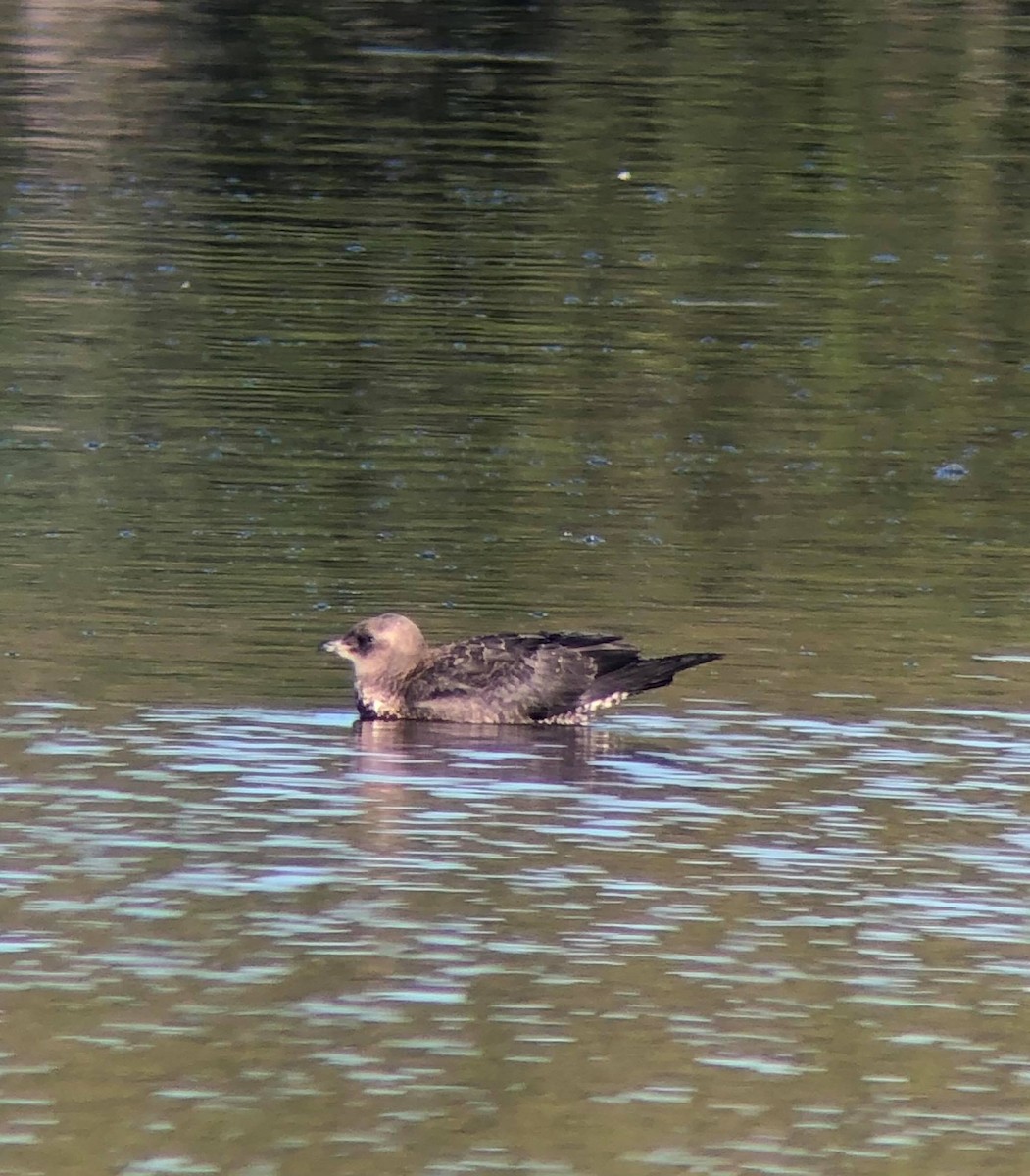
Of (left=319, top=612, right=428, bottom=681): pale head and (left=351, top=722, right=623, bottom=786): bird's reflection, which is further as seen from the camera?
(left=319, top=612, right=428, bottom=681): pale head

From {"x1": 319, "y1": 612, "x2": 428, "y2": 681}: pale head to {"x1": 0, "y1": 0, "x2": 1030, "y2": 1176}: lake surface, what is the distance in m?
0.24

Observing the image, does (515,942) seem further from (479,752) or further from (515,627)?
(515,627)

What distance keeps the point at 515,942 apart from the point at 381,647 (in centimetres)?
315

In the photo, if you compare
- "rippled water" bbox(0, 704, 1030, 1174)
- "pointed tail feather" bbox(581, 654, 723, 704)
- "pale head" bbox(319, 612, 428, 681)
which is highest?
"pale head" bbox(319, 612, 428, 681)

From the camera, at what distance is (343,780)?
39.4 feet

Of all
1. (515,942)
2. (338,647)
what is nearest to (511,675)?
(338,647)

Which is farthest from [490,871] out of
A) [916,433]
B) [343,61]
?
[343,61]

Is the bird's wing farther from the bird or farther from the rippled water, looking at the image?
the rippled water

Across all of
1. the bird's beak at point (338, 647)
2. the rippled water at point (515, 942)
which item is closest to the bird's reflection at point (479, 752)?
the rippled water at point (515, 942)

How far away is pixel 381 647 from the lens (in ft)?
43.0

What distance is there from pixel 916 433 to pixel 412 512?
4016 mm

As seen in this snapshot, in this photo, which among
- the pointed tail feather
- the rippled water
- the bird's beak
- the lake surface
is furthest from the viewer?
the bird's beak

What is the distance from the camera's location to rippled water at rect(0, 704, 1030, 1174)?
849cm

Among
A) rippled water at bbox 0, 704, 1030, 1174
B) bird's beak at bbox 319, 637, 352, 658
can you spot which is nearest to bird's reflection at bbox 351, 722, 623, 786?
rippled water at bbox 0, 704, 1030, 1174
